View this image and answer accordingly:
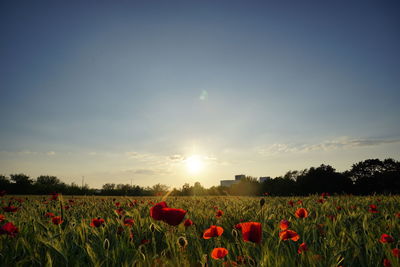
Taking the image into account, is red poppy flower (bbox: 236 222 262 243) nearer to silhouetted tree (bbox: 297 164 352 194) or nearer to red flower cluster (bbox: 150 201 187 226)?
red flower cluster (bbox: 150 201 187 226)

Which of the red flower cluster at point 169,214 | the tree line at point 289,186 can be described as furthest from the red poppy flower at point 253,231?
the tree line at point 289,186

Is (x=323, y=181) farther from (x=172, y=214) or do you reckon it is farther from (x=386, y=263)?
(x=172, y=214)

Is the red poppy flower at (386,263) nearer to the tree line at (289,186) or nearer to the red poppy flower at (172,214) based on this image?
the red poppy flower at (172,214)

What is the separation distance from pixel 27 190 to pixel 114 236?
90.6ft

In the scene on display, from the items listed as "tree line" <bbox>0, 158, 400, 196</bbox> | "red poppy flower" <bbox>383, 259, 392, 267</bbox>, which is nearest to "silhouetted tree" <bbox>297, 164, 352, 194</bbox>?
"tree line" <bbox>0, 158, 400, 196</bbox>

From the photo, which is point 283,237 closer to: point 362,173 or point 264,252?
point 264,252

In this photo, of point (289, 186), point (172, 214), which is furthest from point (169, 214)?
point (289, 186)

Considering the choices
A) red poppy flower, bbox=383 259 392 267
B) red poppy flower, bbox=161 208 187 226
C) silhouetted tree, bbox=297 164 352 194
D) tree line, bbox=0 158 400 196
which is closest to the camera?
red poppy flower, bbox=383 259 392 267

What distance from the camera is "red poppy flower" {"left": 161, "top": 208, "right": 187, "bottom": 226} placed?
181 cm

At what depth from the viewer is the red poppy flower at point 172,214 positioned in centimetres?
181

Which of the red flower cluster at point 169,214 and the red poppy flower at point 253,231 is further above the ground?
the red flower cluster at point 169,214

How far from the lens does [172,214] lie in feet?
6.03

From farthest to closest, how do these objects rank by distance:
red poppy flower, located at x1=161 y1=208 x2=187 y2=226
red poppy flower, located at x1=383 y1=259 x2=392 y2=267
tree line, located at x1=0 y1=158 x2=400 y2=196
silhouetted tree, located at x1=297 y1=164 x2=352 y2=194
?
silhouetted tree, located at x1=297 y1=164 x2=352 y2=194 → tree line, located at x1=0 y1=158 x2=400 y2=196 → red poppy flower, located at x1=161 y1=208 x2=187 y2=226 → red poppy flower, located at x1=383 y1=259 x2=392 y2=267

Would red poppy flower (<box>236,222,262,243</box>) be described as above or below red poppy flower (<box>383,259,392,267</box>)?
above
